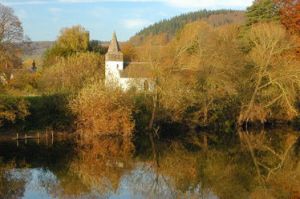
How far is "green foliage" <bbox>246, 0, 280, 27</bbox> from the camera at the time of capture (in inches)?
2180

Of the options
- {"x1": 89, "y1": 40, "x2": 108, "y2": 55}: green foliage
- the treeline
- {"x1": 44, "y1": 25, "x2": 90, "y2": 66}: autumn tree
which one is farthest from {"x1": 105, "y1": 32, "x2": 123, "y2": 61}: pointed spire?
the treeline

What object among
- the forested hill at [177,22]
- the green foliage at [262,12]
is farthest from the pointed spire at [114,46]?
the forested hill at [177,22]

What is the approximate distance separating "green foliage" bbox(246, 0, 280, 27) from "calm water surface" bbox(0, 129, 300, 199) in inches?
875

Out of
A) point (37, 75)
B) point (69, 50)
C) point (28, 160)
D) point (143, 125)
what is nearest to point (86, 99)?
point (143, 125)

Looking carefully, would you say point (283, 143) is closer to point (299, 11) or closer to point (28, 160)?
point (28, 160)

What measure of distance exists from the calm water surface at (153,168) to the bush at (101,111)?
39.7 inches

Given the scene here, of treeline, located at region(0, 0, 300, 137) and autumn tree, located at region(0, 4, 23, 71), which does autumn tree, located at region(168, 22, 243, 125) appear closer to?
treeline, located at region(0, 0, 300, 137)

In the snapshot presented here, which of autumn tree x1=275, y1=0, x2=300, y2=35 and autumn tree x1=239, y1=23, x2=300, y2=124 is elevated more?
autumn tree x1=275, y1=0, x2=300, y2=35

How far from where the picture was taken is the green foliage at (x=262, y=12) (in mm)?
55375

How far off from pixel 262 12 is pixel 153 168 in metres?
35.9

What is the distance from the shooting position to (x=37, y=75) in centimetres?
5312

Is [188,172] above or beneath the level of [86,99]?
beneath

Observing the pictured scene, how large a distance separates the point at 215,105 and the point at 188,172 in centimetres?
1587

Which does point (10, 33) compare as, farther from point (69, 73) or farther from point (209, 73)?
point (209, 73)
